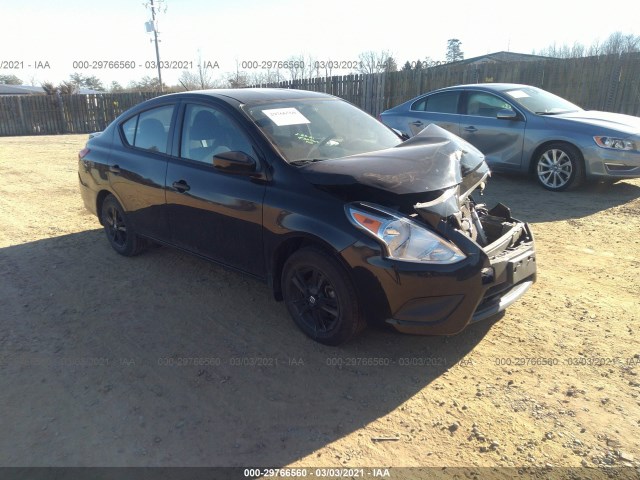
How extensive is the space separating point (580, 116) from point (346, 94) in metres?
11.5

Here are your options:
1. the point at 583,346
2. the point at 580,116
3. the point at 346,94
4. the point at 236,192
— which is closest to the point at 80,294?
the point at 236,192

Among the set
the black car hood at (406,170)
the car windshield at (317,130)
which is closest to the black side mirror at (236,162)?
the car windshield at (317,130)

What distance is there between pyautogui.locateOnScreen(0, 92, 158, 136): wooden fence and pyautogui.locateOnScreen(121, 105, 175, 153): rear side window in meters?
20.7

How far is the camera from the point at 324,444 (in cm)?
253

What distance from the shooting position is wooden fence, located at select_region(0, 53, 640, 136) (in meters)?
12.5

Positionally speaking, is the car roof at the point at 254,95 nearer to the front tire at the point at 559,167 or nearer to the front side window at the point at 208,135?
the front side window at the point at 208,135

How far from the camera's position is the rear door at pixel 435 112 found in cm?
857

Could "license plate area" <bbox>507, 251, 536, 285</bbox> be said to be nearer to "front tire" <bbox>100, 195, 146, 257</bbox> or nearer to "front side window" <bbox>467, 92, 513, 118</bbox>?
"front tire" <bbox>100, 195, 146, 257</bbox>

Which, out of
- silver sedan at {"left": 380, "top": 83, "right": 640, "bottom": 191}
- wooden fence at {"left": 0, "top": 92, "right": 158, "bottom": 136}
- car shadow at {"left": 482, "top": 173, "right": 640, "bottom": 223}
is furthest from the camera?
wooden fence at {"left": 0, "top": 92, "right": 158, "bottom": 136}

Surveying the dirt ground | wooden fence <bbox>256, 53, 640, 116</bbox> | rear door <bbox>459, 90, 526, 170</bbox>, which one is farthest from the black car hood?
wooden fence <bbox>256, 53, 640, 116</bbox>

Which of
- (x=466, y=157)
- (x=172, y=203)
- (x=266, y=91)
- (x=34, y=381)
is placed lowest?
(x=34, y=381)

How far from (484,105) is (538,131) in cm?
117

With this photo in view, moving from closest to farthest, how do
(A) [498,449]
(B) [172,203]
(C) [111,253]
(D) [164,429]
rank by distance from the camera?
(A) [498,449] → (D) [164,429] → (B) [172,203] → (C) [111,253]

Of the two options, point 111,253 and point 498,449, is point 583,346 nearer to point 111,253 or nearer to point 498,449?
point 498,449
